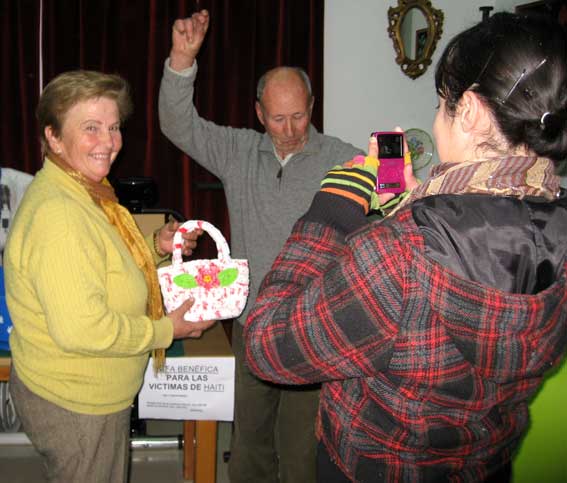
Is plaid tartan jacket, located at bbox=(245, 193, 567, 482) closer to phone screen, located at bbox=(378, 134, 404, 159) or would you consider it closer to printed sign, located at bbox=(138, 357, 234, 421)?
phone screen, located at bbox=(378, 134, 404, 159)

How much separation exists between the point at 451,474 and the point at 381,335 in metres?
0.29

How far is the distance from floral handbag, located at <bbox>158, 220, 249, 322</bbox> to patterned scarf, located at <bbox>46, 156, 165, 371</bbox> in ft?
0.28

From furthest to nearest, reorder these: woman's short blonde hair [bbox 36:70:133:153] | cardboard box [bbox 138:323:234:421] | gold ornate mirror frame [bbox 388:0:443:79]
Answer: gold ornate mirror frame [bbox 388:0:443:79], cardboard box [bbox 138:323:234:421], woman's short blonde hair [bbox 36:70:133:153]

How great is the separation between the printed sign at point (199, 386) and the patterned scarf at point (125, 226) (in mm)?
335

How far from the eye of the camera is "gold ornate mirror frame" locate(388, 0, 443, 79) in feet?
9.36

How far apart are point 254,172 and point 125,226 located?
25.5 inches

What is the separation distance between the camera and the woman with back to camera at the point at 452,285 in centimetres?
65

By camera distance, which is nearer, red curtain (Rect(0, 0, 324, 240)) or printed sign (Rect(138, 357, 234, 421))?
printed sign (Rect(138, 357, 234, 421))

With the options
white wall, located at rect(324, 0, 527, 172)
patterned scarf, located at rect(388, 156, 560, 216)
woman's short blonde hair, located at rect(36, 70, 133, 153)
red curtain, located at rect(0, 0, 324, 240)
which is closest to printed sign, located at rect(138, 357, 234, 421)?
woman's short blonde hair, located at rect(36, 70, 133, 153)

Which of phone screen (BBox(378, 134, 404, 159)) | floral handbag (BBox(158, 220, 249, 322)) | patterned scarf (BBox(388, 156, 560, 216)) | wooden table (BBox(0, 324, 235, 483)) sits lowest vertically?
wooden table (BBox(0, 324, 235, 483))

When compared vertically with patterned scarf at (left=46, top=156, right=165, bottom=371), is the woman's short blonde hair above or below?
above

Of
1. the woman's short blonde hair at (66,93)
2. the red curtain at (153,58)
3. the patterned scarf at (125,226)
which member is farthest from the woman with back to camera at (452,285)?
the red curtain at (153,58)

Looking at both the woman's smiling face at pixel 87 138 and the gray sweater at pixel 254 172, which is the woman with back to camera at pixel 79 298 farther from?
the gray sweater at pixel 254 172

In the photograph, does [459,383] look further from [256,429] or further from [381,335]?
[256,429]
